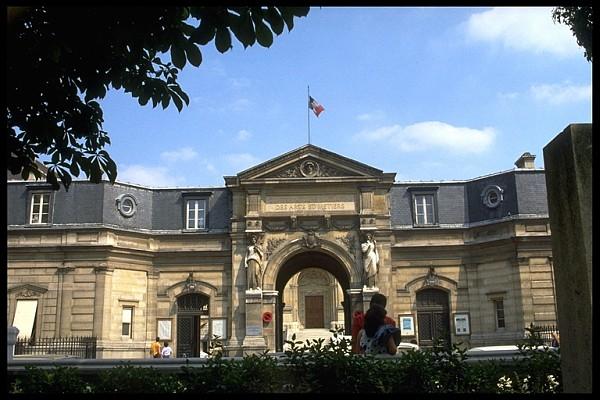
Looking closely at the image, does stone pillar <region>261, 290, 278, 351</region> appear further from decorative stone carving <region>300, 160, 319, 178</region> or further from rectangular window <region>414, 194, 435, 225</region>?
rectangular window <region>414, 194, 435, 225</region>

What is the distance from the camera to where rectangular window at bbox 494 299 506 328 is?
28.6m

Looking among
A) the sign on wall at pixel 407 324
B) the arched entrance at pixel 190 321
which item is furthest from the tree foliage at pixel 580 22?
the arched entrance at pixel 190 321

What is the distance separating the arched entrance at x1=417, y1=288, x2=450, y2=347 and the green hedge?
22609 millimetres

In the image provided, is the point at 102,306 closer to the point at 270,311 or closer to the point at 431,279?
the point at 270,311

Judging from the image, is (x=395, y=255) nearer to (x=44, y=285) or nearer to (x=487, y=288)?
(x=487, y=288)

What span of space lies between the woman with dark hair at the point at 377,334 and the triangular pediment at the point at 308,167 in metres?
20.5

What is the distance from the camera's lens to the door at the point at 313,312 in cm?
5109

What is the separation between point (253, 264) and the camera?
93.8ft

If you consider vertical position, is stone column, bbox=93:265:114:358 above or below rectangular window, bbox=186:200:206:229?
below

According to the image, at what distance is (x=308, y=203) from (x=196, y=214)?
6061 mm

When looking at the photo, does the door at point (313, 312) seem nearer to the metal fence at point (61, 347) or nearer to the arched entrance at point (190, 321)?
the arched entrance at point (190, 321)

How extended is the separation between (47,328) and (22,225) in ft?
17.1

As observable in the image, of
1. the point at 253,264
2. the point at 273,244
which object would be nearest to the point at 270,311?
the point at 253,264

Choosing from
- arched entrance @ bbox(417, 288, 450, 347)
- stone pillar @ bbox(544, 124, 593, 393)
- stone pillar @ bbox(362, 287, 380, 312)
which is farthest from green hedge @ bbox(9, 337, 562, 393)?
arched entrance @ bbox(417, 288, 450, 347)
